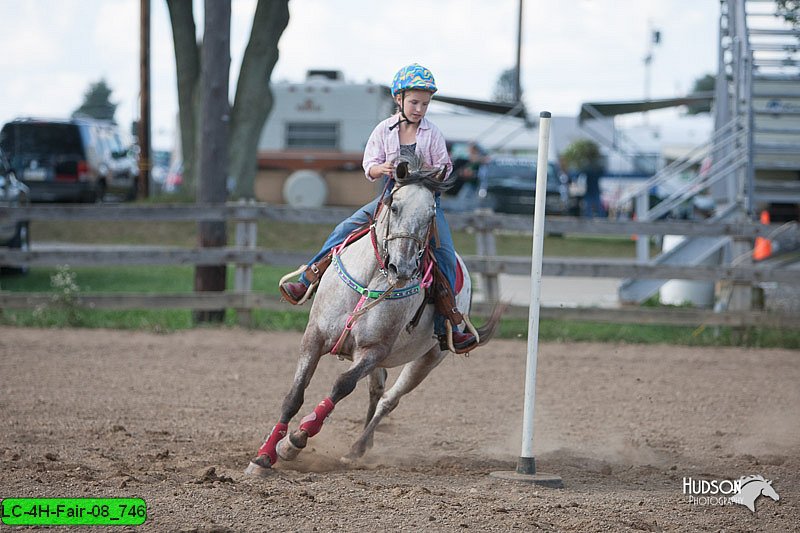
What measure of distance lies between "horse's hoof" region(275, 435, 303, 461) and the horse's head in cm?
120

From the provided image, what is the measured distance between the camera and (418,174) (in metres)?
5.79

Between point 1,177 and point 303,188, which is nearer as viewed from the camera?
point 1,177

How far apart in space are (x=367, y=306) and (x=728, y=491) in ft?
7.98

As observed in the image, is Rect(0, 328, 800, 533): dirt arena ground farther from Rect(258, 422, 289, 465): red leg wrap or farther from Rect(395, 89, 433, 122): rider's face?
Rect(395, 89, 433, 122): rider's face

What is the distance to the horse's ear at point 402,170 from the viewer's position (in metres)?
5.77

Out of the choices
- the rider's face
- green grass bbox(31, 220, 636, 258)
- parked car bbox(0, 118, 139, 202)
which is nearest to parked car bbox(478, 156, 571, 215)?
green grass bbox(31, 220, 636, 258)

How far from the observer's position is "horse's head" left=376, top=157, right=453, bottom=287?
5.55 metres

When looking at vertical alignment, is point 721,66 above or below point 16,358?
above

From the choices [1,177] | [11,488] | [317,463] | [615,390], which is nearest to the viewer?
[11,488]

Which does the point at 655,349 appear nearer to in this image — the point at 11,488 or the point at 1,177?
the point at 11,488

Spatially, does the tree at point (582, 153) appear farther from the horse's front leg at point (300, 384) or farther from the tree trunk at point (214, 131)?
the horse's front leg at point (300, 384)

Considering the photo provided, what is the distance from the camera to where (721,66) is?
16203 mm

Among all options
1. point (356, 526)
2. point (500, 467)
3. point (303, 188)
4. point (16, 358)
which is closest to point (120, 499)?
point (356, 526)

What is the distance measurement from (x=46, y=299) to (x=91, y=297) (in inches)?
21.5
